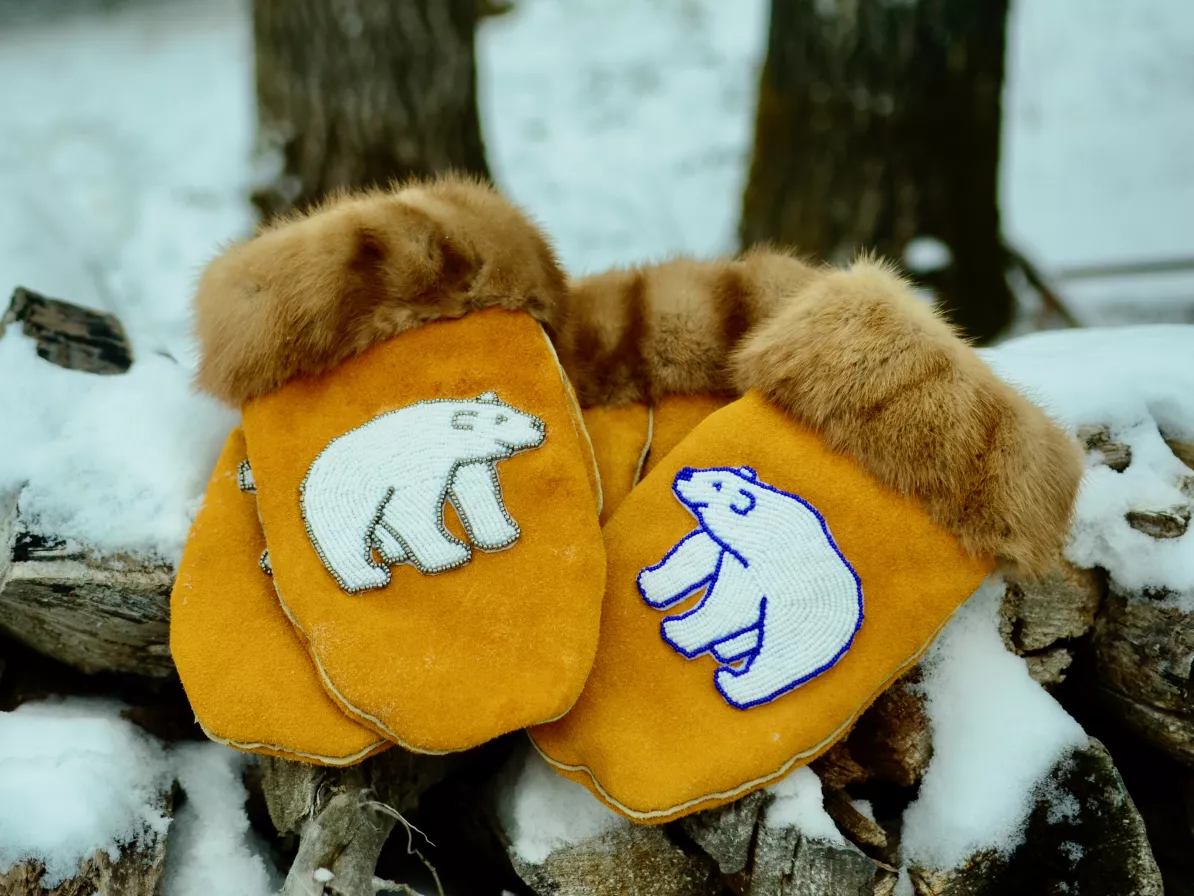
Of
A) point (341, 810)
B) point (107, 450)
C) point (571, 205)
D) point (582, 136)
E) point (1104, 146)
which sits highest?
point (107, 450)

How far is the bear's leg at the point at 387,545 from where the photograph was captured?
1.17 metres

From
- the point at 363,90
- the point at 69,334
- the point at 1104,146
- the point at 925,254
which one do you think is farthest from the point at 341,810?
the point at 1104,146

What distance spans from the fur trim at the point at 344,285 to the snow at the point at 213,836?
538 mm

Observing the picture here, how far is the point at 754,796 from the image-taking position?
46.3 inches

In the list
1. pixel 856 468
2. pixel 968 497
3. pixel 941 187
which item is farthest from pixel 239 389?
pixel 941 187

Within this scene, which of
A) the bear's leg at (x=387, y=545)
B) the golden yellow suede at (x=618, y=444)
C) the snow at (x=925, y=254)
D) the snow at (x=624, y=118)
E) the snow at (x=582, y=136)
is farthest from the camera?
the snow at (x=624, y=118)

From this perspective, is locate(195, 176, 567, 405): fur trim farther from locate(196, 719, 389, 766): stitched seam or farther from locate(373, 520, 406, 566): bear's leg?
locate(196, 719, 389, 766): stitched seam

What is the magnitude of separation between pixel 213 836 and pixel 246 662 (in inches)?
13.3

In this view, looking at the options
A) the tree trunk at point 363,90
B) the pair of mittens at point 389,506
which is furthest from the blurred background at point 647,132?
the pair of mittens at point 389,506

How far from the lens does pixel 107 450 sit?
146cm

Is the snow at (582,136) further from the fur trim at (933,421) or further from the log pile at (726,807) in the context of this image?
the fur trim at (933,421)

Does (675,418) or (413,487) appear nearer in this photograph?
(413,487)

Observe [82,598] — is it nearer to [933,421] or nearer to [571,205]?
[933,421]

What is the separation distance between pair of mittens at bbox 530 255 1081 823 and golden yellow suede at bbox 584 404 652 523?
0.09 meters
